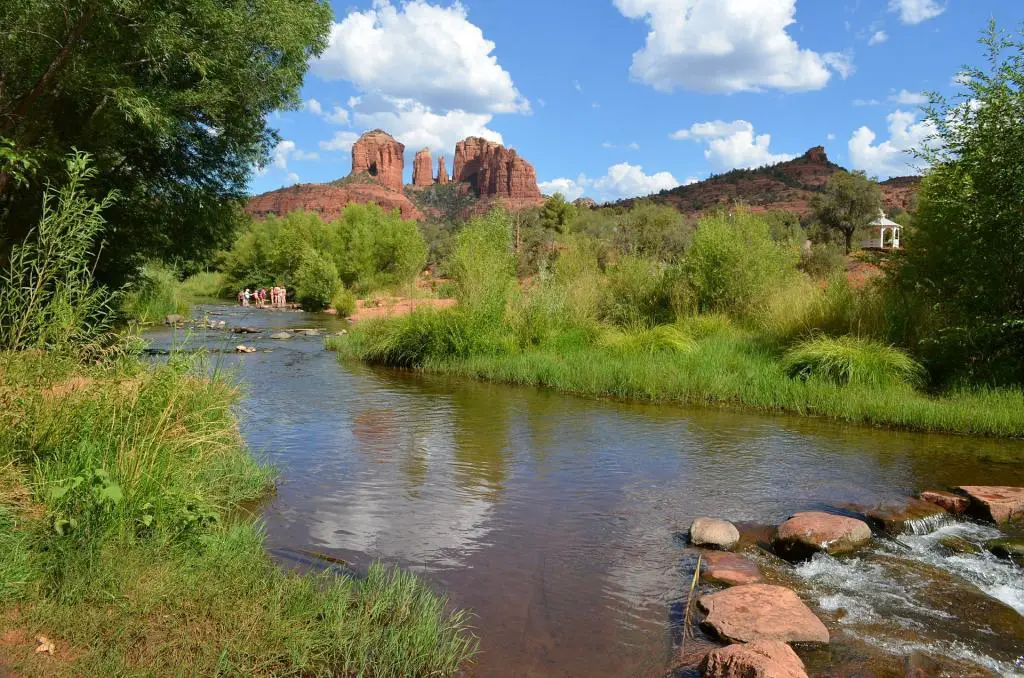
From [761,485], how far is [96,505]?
6.36m

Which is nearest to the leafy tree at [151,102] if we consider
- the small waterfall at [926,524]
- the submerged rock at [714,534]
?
the submerged rock at [714,534]

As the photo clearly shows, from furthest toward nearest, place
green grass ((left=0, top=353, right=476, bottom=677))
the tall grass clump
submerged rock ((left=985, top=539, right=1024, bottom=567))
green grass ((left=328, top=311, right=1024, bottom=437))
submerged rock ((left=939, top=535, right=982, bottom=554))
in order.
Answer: the tall grass clump → green grass ((left=328, top=311, right=1024, bottom=437)) → submerged rock ((left=939, top=535, right=982, bottom=554)) → submerged rock ((left=985, top=539, right=1024, bottom=567)) → green grass ((left=0, top=353, right=476, bottom=677))

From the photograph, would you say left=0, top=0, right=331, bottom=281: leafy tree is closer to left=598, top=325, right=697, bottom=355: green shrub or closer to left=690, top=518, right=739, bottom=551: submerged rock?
left=690, top=518, right=739, bottom=551: submerged rock

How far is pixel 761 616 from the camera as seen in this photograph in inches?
178

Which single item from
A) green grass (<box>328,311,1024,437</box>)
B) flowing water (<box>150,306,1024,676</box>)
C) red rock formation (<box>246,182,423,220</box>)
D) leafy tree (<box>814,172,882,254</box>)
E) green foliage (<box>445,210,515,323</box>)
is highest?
red rock formation (<box>246,182,423,220</box>)

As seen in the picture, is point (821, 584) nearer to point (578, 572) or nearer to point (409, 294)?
point (578, 572)

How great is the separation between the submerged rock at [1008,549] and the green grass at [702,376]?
476 cm

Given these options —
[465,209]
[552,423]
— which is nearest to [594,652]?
[552,423]

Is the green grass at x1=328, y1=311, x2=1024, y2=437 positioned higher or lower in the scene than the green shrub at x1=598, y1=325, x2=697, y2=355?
lower

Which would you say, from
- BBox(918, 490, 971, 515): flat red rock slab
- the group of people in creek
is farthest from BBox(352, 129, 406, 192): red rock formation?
BBox(918, 490, 971, 515): flat red rock slab

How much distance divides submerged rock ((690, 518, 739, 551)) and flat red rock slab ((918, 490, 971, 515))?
2.46 metres

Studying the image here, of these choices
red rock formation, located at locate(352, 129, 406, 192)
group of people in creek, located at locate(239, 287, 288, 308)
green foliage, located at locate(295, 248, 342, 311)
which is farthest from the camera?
red rock formation, located at locate(352, 129, 406, 192)

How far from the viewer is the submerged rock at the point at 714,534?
6.01 m

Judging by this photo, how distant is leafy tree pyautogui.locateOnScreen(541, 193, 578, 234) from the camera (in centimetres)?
6125
